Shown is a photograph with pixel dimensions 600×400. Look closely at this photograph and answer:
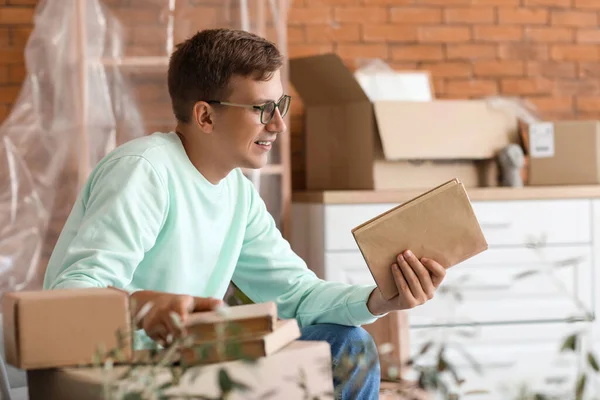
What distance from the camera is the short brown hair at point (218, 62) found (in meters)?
1.82

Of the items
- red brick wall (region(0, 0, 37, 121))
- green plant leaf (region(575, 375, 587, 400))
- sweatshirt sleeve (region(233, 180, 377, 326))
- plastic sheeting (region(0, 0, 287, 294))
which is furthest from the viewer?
red brick wall (region(0, 0, 37, 121))

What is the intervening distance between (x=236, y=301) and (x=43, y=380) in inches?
41.2

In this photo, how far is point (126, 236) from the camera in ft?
4.99

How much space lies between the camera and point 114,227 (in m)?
1.52

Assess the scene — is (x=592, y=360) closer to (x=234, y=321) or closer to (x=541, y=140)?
(x=234, y=321)

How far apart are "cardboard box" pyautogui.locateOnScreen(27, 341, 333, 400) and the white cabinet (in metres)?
1.80

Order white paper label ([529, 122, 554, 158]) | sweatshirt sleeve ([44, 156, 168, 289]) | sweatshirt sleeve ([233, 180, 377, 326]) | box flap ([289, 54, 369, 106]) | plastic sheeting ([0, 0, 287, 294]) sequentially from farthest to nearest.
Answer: white paper label ([529, 122, 554, 158]), box flap ([289, 54, 369, 106]), plastic sheeting ([0, 0, 287, 294]), sweatshirt sleeve ([233, 180, 377, 326]), sweatshirt sleeve ([44, 156, 168, 289])

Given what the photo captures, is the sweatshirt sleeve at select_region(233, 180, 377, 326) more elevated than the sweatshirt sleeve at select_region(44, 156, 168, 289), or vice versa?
the sweatshirt sleeve at select_region(44, 156, 168, 289)

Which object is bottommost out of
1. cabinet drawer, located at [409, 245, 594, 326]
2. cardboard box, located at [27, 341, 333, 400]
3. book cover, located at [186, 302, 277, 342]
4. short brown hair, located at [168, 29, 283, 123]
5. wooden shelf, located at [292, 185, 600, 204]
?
cabinet drawer, located at [409, 245, 594, 326]

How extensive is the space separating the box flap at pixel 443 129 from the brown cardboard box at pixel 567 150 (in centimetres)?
10

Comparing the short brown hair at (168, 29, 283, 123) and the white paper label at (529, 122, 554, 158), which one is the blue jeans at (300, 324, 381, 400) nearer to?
the short brown hair at (168, 29, 283, 123)

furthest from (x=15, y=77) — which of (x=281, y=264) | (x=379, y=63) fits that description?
(x=281, y=264)

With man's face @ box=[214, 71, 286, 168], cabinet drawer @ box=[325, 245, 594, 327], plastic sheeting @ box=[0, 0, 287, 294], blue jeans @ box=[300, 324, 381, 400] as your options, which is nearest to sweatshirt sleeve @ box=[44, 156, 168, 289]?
man's face @ box=[214, 71, 286, 168]

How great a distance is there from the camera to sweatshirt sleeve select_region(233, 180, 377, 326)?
1.76 metres
